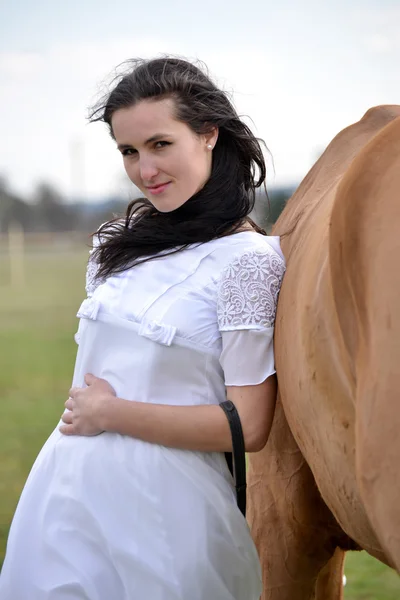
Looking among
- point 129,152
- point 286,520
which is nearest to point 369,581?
point 286,520

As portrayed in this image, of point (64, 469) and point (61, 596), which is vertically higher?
point (64, 469)

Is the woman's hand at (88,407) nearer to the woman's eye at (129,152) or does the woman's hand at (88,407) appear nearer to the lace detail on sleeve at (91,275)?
the lace detail on sleeve at (91,275)

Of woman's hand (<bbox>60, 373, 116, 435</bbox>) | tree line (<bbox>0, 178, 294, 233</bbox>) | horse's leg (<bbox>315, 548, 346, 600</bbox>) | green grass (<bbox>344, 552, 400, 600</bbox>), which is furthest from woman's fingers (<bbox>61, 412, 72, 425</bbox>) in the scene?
tree line (<bbox>0, 178, 294, 233</bbox>)

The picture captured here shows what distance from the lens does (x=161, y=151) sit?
1.43 meters

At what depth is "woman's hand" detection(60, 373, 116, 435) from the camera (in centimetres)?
138

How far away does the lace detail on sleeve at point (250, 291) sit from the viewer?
1.33 m

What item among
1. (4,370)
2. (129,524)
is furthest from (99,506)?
(4,370)

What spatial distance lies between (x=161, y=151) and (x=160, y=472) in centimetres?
55

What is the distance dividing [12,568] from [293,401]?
547mm

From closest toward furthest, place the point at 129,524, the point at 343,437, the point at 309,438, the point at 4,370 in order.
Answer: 1. the point at 343,437
2. the point at 309,438
3. the point at 129,524
4. the point at 4,370

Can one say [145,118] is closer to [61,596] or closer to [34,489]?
[34,489]

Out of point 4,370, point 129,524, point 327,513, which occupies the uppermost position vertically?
point 129,524

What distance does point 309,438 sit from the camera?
1205 mm

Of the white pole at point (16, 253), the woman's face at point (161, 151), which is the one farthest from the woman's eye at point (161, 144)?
the white pole at point (16, 253)
